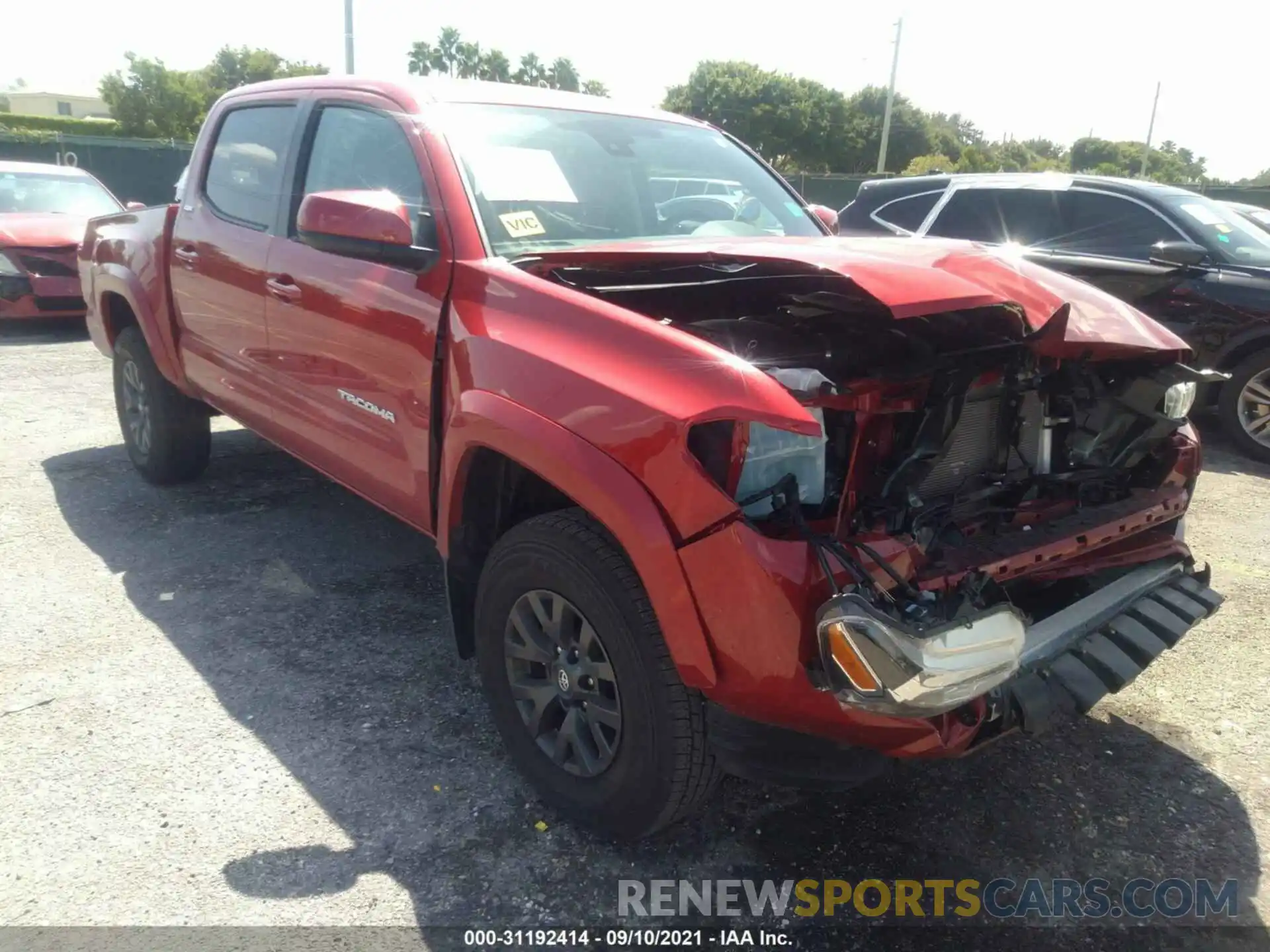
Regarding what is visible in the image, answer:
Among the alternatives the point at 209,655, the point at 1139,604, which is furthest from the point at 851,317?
the point at 209,655

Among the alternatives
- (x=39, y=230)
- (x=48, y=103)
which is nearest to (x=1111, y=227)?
(x=39, y=230)

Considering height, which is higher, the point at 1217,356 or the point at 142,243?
the point at 142,243

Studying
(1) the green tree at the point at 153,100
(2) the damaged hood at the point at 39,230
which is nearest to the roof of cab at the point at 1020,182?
(2) the damaged hood at the point at 39,230

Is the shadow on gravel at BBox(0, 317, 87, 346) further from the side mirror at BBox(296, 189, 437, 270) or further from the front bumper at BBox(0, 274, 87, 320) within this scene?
the side mirror at BBox(296, 189, 437, 270)

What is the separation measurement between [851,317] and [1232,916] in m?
1.74

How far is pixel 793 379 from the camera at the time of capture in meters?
2.19

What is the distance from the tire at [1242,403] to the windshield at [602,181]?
3.99 metres

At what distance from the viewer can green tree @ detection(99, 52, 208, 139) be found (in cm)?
4312

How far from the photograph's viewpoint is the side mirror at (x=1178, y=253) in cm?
591

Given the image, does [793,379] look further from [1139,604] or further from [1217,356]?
[1217,356]

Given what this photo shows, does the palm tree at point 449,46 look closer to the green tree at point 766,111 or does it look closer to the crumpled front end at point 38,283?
the green tree at point 766,111

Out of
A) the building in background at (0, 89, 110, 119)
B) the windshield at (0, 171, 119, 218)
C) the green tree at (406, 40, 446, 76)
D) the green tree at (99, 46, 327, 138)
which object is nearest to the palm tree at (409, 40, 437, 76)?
the green tree at (406, 40, 446, 76)

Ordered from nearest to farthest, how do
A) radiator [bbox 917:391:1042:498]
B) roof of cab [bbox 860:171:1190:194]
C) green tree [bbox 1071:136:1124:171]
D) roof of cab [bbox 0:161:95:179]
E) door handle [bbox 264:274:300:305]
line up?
radiator [bbox 917:391:1042:498], door handle [bbox 264:274:300:305], roof of cab [bbox 860:171:1190:194], roof of cab [bbox 0:161:95:179], green tree [bbox 1071:136:1124:171]

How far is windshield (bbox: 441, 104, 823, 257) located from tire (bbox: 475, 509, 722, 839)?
37.8 inches
